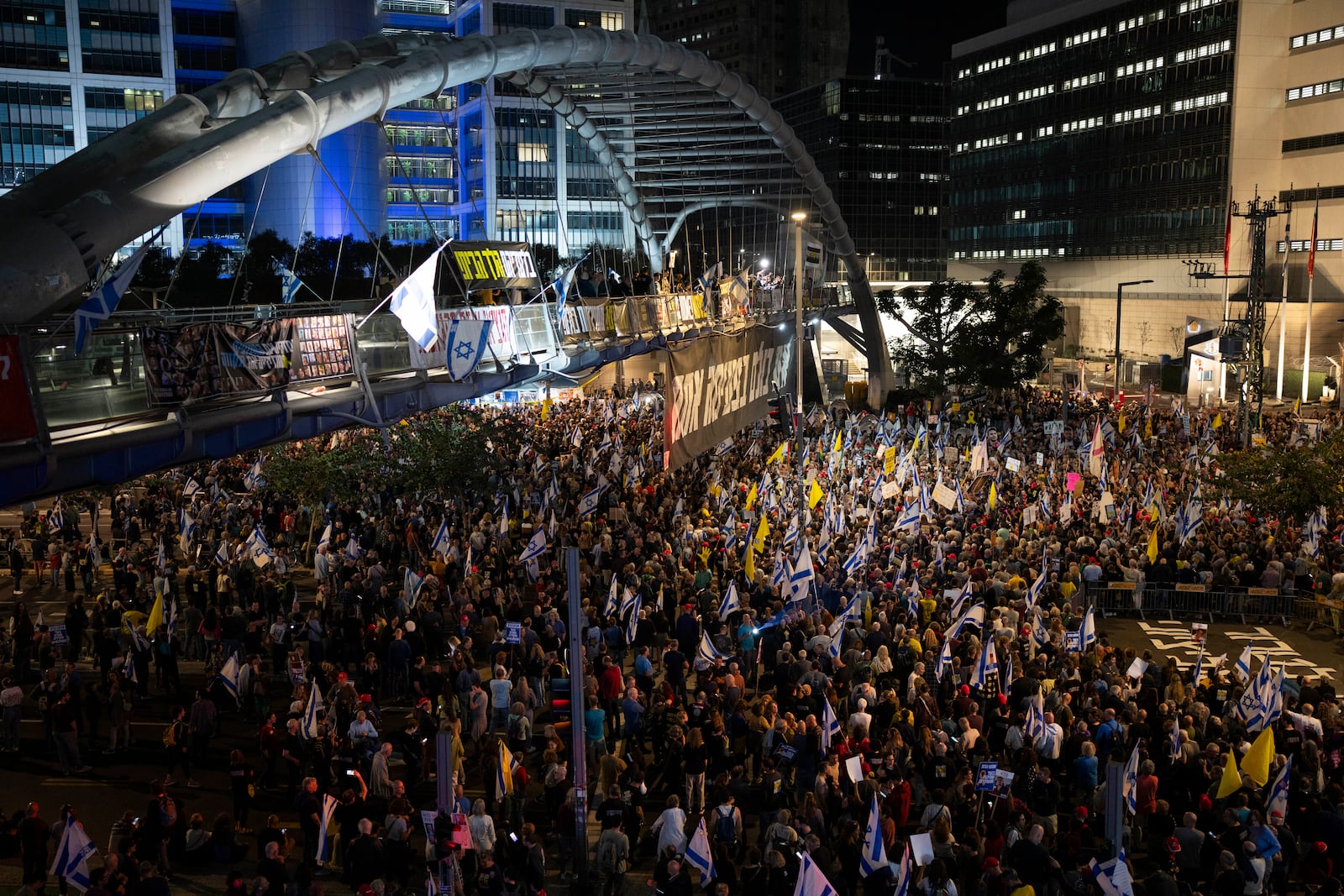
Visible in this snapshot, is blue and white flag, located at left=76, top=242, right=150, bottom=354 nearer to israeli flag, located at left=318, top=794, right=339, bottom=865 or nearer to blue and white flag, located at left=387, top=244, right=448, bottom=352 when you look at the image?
blue and white flag, located at left=387, top=244, right=448, bottom=352

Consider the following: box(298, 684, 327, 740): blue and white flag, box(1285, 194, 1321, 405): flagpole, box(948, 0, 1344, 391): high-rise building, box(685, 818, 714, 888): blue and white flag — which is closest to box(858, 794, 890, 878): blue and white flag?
box(685, 818, 714, 888): blue and white flag

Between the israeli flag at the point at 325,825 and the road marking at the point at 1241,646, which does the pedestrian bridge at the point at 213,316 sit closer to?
the israeli flag at the point at 325,825

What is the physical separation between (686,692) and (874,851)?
19.9 feet

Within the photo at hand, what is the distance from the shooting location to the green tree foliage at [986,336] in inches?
2320

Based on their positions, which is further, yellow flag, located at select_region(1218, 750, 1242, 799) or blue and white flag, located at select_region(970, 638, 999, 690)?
blue and white flag, located at select_region(970, 638, 999, 690)

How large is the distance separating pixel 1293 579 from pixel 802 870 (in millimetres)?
17169

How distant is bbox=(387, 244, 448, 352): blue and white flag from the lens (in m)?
14.8

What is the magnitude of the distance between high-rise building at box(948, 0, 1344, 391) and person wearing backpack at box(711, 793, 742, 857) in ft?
229

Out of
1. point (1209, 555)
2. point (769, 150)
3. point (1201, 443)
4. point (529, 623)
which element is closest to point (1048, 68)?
point (769, 150)

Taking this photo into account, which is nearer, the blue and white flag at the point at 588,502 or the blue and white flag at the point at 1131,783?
the blue and white flag at the point at 1131,783

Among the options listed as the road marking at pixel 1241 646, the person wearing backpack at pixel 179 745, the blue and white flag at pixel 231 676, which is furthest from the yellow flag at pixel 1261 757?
the blue and white flag at pixel 231 676

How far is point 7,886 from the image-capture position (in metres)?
12.1

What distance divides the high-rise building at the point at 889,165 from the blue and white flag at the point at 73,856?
13223cm

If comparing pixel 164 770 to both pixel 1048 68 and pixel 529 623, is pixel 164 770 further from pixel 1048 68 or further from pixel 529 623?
pixel 1048 68
